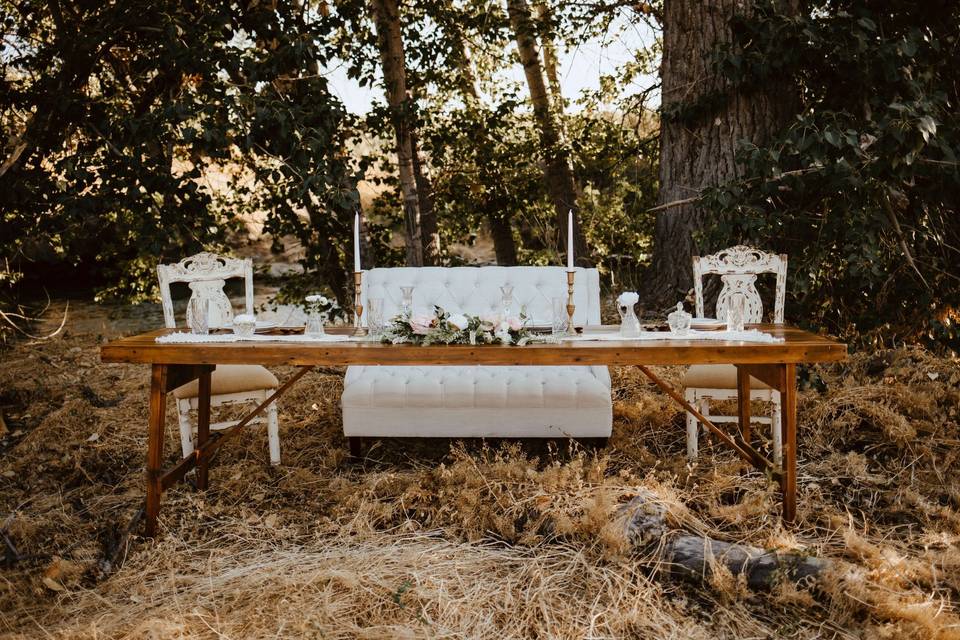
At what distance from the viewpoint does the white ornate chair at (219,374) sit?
3268 millimetres

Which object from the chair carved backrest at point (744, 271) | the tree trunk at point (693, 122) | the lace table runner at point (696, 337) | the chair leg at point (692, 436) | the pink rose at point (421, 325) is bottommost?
the chair leg at point (692, 436)

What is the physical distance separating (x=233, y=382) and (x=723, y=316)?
2.24m

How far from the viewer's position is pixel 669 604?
2133 millimetres

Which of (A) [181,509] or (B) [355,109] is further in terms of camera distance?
(B) [355,109]

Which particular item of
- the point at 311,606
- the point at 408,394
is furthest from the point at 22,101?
the point at 311,606

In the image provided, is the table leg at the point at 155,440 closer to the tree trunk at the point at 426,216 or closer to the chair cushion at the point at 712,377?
the chair cushion at the point at 712,377

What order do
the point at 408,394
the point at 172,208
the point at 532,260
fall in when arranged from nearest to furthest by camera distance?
the point at 408,394 → the point at 172,208 → the point at 532,260

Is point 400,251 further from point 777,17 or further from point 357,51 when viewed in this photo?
point 777,17

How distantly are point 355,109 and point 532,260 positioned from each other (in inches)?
81.5

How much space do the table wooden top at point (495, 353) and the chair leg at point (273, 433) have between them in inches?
39.9

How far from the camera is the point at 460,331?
101 inches

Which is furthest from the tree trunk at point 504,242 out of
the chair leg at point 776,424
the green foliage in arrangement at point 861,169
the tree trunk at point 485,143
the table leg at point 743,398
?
the chair leg at point 776,424

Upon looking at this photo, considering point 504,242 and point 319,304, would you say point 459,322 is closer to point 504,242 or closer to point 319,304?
point 319,304

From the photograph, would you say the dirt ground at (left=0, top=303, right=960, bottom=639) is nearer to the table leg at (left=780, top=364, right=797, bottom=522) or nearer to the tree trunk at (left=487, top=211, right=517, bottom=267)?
the table leg at (left=780, top=364, right=797, bottom=522)
